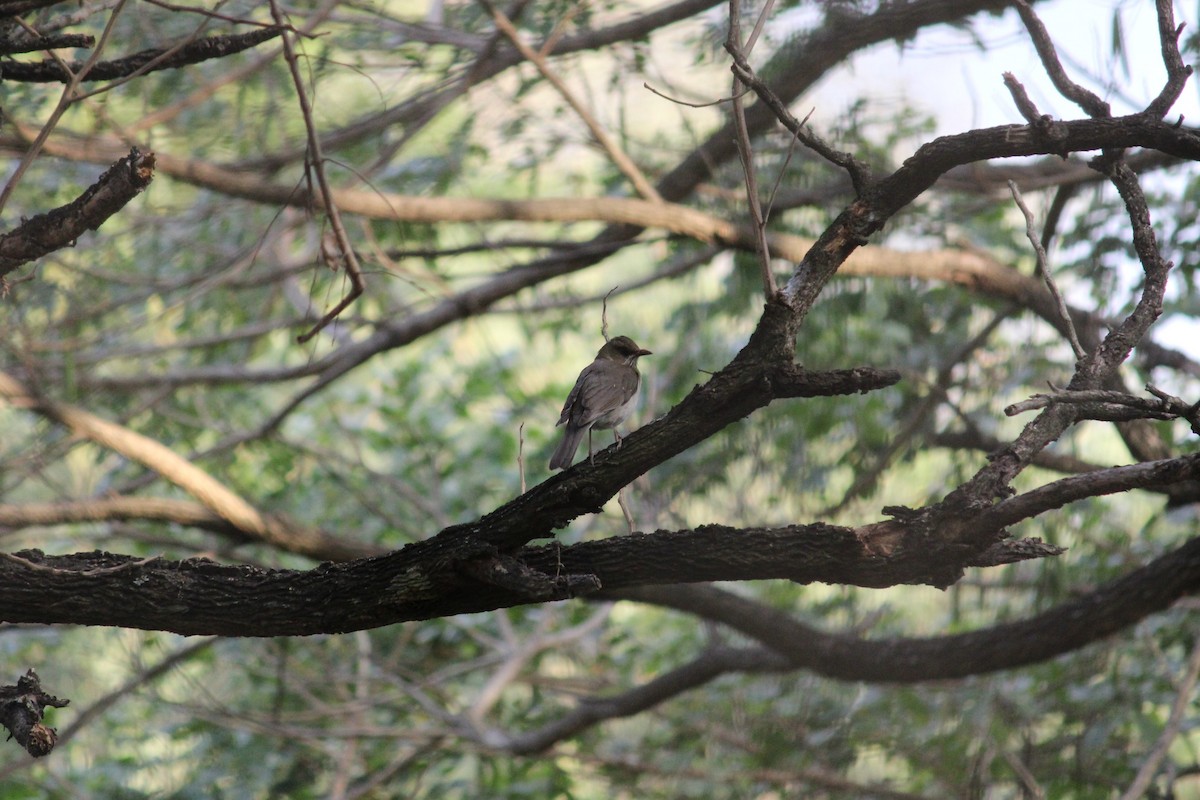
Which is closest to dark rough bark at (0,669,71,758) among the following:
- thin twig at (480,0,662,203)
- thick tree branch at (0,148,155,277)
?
thick tree branch at (0,148,155,277)

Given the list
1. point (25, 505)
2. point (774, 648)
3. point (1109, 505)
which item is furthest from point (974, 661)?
point (25, 505)

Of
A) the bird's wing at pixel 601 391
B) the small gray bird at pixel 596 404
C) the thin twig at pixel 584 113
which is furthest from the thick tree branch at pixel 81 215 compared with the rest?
the thin twig at pixel 584 113

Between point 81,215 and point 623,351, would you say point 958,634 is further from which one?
point 81,215

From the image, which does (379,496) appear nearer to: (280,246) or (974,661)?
(280,246)

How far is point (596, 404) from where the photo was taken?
182 inches

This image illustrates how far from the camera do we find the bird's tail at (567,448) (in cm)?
439

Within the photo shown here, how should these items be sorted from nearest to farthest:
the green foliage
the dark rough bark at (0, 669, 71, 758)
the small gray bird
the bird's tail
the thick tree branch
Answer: the dark rough bark at (0, 669, 71, 758), the thick tree branch, the bird's tail, the small gray bird, the green foliage

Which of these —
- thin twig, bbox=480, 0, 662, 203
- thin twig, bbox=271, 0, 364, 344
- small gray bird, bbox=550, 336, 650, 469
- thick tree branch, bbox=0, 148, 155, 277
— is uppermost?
thin twig, bbox=480, 0, 662, 203

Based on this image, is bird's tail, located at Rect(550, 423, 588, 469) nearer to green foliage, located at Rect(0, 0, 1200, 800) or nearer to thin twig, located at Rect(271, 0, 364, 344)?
thin twig, located at Rect(271, 0, 364, 344)

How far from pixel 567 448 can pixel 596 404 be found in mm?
220

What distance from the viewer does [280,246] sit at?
31.8 feet

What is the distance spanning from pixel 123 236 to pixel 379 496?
269cm

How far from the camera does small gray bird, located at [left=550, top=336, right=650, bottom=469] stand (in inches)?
180

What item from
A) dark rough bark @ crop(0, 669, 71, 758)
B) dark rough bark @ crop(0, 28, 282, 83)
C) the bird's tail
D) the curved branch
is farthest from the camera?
the curved branch
